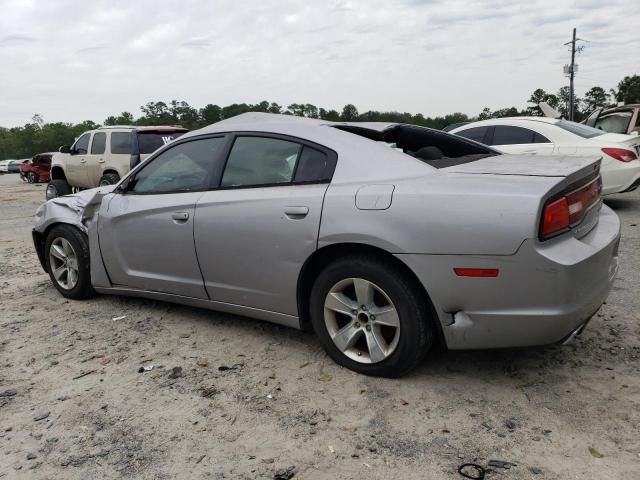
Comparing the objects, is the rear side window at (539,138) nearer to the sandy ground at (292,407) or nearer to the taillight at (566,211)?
the sandy ground at (292,407)

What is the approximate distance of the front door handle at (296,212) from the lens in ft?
10.5

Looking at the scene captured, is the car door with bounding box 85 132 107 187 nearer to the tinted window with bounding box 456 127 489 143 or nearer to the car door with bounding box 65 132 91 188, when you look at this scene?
the car door with bounding box 65 132 91 188

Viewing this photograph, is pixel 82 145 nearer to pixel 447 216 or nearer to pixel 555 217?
pixel 447 216

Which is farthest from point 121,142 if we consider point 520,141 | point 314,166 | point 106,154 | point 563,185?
point 563,185

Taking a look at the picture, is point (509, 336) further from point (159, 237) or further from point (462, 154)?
point (159, 237)

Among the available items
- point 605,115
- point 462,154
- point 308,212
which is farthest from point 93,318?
point 605,115

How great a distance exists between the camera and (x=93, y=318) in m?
4.39

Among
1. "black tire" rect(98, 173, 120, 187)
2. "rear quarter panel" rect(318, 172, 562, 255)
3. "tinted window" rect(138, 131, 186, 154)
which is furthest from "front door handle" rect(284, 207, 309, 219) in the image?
"black tire" rect(98, 173, 120, 187)

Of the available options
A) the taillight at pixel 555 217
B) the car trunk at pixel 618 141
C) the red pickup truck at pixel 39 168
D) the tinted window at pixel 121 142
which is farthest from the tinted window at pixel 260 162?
the red pickup truck at pixel 39 168

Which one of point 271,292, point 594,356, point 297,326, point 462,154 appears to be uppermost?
point 462,154

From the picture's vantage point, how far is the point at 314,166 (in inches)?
131

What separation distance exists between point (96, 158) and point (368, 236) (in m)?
11.7

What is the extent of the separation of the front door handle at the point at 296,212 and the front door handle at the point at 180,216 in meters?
0.88

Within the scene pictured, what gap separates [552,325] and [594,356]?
88cm
